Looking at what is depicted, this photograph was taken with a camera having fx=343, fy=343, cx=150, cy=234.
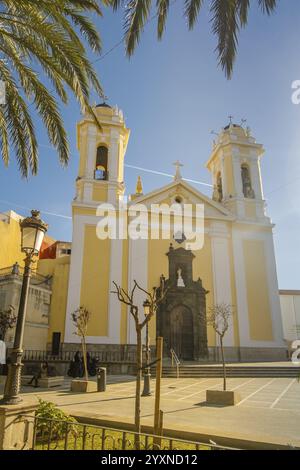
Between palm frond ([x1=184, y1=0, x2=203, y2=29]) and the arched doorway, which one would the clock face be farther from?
palm frond ([x1=184, y1=0, x2=203, y2=29])

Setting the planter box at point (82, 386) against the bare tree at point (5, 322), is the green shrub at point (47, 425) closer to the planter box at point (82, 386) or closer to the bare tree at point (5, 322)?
the planter box at point (82, 386)

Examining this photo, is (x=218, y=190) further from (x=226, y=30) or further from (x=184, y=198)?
(x=226, y=30)

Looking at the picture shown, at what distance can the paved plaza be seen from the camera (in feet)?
16.8

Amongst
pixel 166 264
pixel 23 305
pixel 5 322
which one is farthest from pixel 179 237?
pixel 23 305

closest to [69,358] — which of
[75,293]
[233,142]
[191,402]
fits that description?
[75,293]

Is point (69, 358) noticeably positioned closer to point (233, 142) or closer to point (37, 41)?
point (37, 41)

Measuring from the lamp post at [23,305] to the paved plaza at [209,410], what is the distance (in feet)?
4.30

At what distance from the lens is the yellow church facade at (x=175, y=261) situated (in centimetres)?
1964

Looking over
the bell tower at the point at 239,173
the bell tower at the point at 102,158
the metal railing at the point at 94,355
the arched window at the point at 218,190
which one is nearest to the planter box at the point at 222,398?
the metal railing at the point at 94,355

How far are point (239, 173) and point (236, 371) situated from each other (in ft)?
46.7

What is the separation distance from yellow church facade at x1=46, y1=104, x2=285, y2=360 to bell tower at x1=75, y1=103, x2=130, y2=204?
0.22 ft

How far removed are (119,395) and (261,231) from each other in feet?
54.0

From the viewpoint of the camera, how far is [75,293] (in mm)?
19219

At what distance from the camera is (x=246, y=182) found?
2516 centimetres
